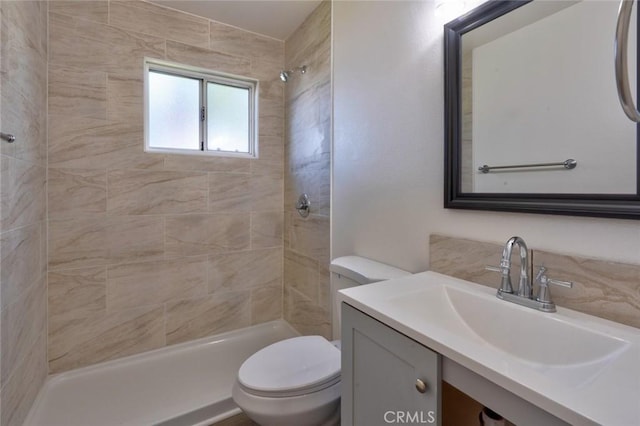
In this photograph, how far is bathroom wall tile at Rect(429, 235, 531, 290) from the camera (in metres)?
0.96

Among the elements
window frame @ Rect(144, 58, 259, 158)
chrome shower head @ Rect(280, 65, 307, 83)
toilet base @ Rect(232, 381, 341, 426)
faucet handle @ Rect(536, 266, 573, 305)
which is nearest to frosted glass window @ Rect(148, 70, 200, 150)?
window frame @ Rect(144, 58, 259, 158)

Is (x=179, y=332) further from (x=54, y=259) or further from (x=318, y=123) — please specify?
(x=318, y=123)

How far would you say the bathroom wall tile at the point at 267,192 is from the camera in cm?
229

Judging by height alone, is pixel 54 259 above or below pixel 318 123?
below

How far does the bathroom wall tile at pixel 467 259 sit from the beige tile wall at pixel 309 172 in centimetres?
84

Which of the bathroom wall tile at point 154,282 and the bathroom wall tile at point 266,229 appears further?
the bathroom wall tile at point 266,229

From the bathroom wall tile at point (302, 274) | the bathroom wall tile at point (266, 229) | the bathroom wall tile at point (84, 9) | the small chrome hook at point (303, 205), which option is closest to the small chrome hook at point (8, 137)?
the bathroom wall tile at point (84, 9)

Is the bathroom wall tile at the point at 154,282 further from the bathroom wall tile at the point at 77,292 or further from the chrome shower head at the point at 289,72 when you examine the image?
the chrome shower head at the point at 289,72

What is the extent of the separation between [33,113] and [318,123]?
4.84ft

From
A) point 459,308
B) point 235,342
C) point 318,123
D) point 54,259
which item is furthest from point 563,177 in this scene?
point 54,259

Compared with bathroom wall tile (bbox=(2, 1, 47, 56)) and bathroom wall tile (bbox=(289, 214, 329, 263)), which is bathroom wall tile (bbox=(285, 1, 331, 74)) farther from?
bathroom wall tile (bbox=(2, 1, 47, 56))

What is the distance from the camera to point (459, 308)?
3.08 ft

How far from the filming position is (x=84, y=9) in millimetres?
1730
